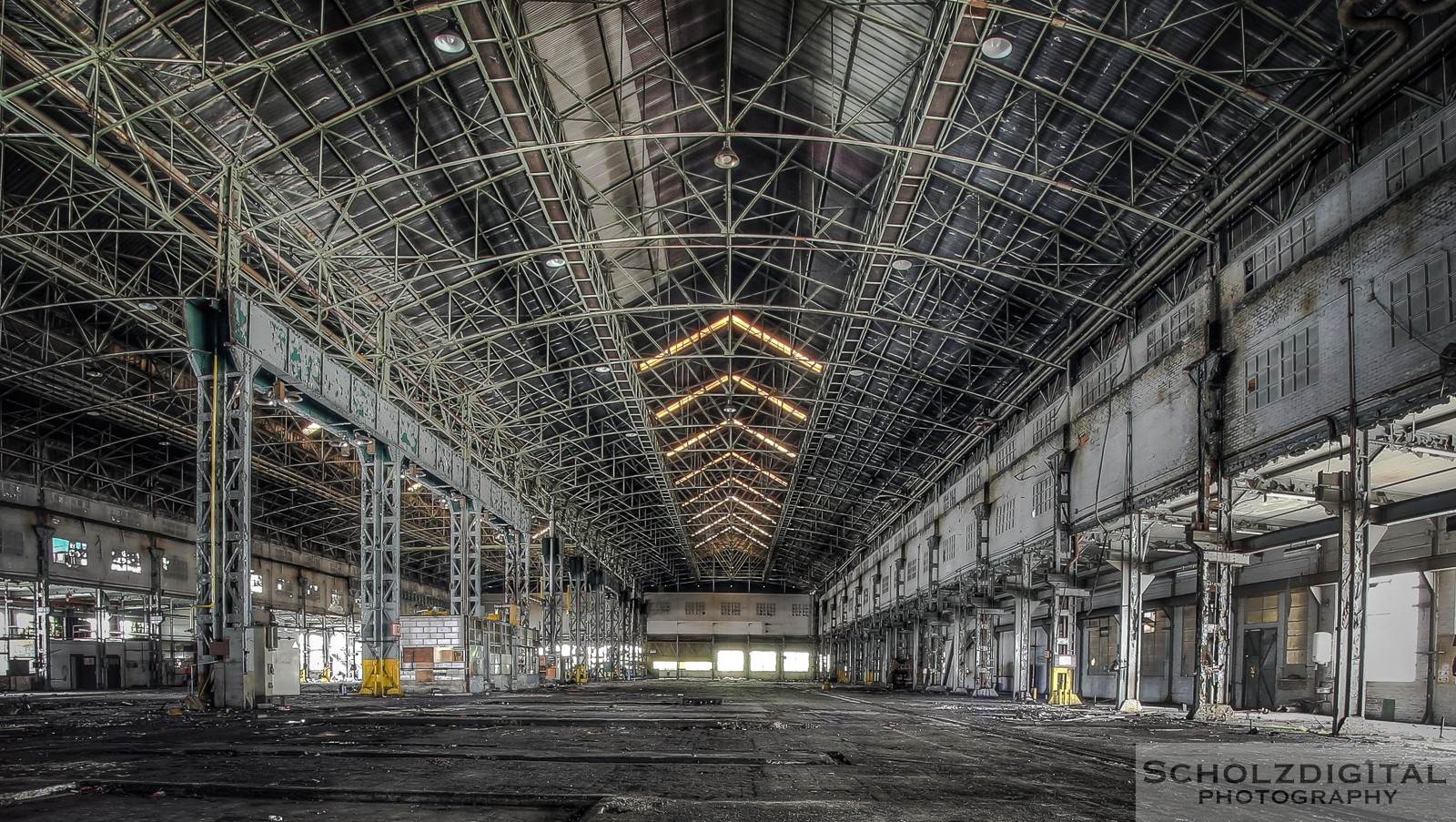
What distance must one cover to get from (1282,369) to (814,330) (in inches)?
664

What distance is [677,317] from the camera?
116 feet

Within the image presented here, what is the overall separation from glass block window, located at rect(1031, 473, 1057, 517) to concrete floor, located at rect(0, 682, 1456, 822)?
40.2 ft

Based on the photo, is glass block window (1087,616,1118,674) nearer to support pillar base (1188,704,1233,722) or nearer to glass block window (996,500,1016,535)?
glass block window (996,500,1016,535)

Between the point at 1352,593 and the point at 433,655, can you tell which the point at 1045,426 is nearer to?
the point at 1352,593

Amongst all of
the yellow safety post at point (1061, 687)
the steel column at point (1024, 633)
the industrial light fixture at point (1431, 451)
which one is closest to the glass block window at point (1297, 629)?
the yellow safety post at point (1061, 687)

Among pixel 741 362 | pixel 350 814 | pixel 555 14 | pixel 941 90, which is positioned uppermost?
pixel 555 14

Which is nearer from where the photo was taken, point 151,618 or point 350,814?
point 350,814

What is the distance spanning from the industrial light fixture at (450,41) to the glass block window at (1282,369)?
52.1 feet

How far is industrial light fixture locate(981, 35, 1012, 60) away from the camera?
667 inches

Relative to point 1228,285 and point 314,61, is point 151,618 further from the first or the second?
point 1228,285

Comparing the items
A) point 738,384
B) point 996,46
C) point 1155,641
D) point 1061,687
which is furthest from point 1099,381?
point 738,384

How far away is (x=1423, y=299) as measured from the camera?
47.1 feet

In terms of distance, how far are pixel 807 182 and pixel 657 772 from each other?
22434 mm

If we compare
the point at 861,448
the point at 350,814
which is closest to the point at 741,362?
the point at 861,448
